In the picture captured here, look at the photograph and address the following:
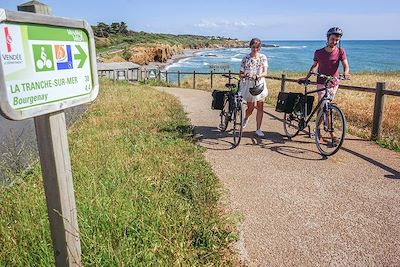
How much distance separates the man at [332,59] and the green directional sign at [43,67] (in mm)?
4899

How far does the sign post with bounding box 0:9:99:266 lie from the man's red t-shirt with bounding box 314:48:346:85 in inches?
199

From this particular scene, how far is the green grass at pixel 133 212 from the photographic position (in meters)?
2.78

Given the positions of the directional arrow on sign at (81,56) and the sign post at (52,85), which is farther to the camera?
the directional arrow on sign at (81,56)

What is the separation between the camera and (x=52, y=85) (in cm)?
183

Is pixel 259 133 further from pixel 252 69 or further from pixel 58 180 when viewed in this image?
pixel 58 180

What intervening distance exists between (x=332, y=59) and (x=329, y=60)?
53 millimetres

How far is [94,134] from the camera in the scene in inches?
301

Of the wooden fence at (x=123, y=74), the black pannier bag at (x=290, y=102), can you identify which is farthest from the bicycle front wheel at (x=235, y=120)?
the wooden fence at (x=123, y=74)

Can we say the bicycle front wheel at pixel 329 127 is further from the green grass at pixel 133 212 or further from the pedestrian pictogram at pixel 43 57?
the pedestrian pictogram at pixel 43 57

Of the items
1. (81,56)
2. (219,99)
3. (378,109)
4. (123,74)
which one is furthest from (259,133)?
(123,74)

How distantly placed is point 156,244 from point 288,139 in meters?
4.91

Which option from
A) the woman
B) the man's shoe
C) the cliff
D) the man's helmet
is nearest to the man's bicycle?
the woman

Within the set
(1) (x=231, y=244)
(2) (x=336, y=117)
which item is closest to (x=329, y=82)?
(2) (x=336, y=117)

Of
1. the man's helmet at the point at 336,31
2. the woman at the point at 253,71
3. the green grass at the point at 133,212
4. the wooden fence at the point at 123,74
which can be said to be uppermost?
the man's helmet at the point at 336,31
